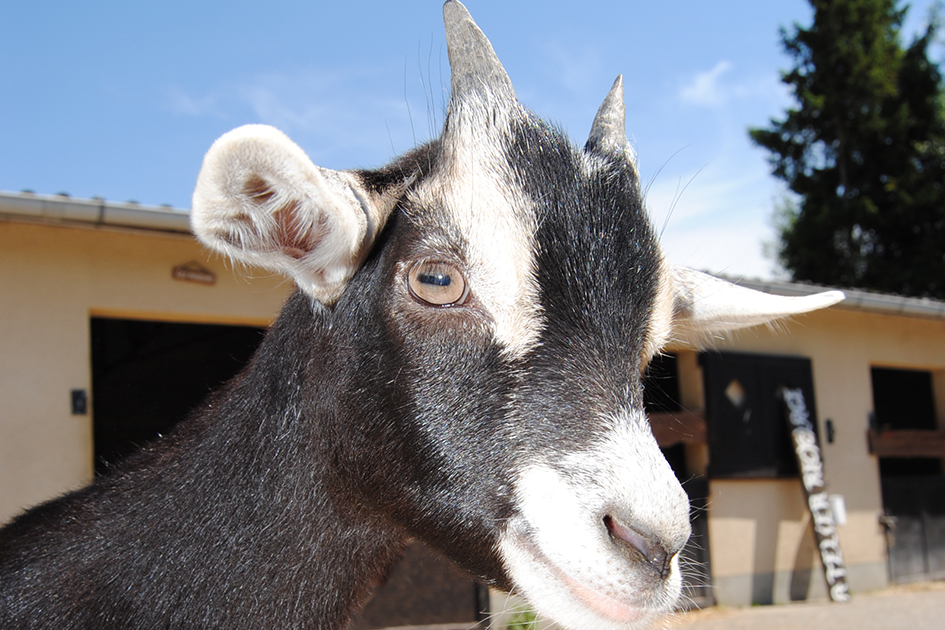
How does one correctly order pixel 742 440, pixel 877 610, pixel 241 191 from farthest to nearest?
1. pixel 742 440
2. pixel 877 610
3. pixel 241 191

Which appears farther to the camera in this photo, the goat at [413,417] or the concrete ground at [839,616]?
the concrete ground at [839,616]

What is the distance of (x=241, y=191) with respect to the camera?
186cm

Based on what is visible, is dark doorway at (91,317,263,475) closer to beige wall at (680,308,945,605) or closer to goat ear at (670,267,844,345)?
goat ear at (670,267,844,345)

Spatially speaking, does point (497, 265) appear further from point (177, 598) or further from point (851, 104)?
point (851, 104)

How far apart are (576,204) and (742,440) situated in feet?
27.9

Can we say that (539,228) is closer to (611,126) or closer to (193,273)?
(611,126)

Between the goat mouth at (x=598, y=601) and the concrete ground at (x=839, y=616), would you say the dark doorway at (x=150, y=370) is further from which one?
the goat mouth at (x=598, y=601)

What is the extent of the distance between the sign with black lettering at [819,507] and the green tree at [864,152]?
54.4 ft

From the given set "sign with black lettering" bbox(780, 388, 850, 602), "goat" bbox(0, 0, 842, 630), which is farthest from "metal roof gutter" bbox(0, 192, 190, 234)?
"sign with black lettering" bbox(780, 388, 850, 602)

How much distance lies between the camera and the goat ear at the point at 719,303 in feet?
8.56

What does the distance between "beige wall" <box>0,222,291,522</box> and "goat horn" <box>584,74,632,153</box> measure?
124 inches

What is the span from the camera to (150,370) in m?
8.55

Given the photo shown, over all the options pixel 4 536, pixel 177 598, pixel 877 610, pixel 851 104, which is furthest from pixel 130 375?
pixel 851 104

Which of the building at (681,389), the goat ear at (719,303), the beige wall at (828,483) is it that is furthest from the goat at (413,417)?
the beige wall at (828,483)
